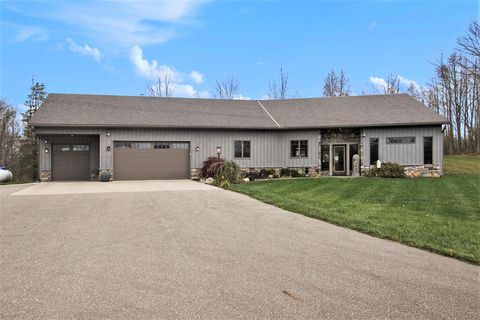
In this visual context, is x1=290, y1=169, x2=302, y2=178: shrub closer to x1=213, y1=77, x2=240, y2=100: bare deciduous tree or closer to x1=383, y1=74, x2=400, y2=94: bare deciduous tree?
x1=213, y1=77, x2=240, y2=100: bare deciduous tree

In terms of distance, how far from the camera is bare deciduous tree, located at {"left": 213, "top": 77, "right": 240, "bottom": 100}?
1503 inches

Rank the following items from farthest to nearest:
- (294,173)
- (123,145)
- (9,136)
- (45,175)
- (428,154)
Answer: (9,136)
(294,173)
(428,154)
(123,145)
(45,175)

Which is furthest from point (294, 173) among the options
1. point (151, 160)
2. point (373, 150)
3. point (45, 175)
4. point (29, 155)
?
point (29, 155)

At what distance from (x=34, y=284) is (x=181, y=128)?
17186 mm

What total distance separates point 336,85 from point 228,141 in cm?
2185

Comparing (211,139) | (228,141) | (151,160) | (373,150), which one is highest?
(211,139)

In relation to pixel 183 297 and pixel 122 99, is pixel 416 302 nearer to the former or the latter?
pixel 183 297

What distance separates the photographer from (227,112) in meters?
23.6

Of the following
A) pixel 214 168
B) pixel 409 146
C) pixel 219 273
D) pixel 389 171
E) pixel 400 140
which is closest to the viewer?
pixel 219 273

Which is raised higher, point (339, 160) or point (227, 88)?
point (227, 88)

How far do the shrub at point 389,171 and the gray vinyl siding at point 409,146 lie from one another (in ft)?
3.03

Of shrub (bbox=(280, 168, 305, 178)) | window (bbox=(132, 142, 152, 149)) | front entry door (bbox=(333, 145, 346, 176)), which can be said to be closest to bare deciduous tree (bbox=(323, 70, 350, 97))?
front entry door (bbox=(333, 145, 346, 176))

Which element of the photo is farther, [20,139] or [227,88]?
[227,88]

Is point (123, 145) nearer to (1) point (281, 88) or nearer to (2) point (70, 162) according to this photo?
(2) point (70, 162)
